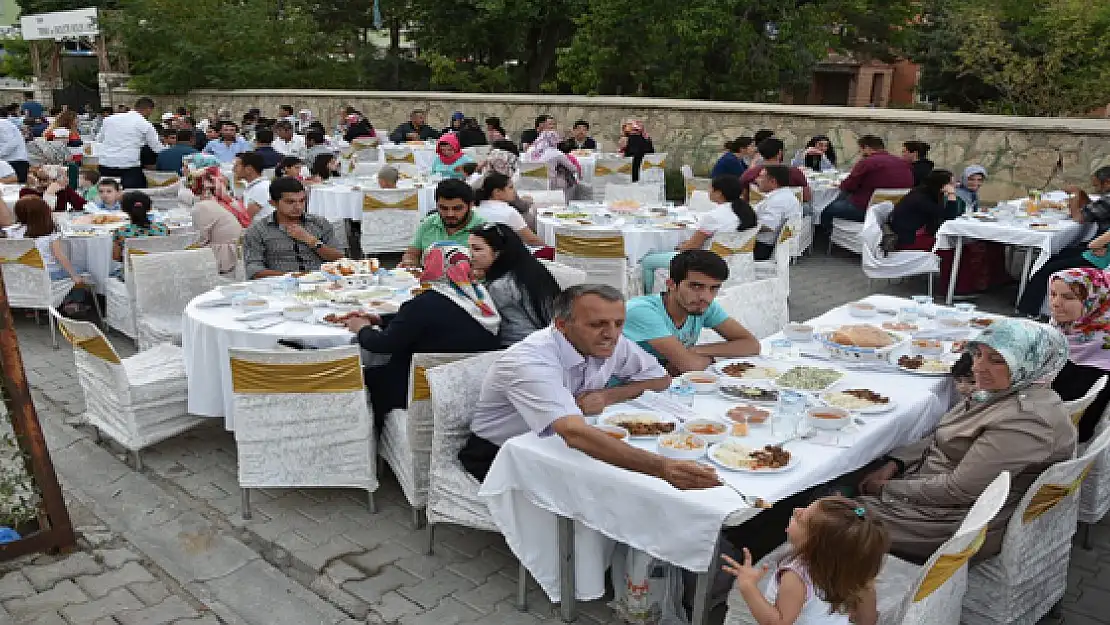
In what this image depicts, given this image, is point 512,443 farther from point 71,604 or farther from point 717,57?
point 717,57

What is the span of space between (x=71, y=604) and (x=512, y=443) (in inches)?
79.1

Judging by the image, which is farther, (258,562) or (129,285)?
(129,285)

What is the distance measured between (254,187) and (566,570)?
606 centimetres

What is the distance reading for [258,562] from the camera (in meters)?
3.82

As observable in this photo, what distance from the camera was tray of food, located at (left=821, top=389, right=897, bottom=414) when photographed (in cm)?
343

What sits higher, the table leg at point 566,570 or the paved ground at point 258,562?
the table leg at point 566,570

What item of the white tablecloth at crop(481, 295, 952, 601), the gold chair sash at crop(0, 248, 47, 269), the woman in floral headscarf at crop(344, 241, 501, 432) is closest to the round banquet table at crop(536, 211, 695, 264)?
the woman in floral headscarf at crop(344, 241, 501, 432)

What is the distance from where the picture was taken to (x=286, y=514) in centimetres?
425

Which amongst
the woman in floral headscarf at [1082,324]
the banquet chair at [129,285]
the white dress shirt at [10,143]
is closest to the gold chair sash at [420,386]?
the woman in floral headscarf at [1082,324]

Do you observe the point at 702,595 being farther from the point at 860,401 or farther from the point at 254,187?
the point at 254,187

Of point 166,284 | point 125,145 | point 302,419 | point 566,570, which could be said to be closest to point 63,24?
point 125,145

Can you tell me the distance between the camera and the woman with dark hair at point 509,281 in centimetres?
413

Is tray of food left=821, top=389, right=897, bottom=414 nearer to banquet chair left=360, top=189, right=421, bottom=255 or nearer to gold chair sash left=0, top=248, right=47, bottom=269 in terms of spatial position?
gold chair sash left=0, top=248, right=47, bottom=269

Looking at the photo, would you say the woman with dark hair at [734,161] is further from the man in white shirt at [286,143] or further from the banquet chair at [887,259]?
the man in white shirt at [286,143]
